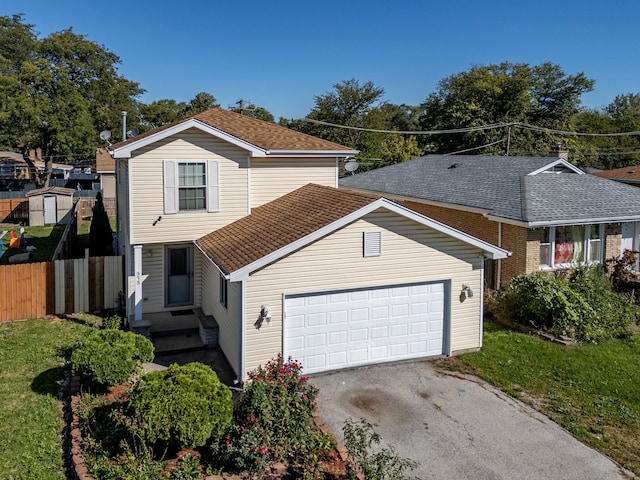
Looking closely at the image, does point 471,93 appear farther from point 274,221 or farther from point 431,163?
point 274,221

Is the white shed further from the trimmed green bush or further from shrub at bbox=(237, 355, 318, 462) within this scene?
shrub at bbox=(237, 355, 318, 462)

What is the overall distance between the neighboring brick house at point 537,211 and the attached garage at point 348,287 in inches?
A: 221

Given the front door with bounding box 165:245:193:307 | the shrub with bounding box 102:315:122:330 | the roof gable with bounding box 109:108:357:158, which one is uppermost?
the roof gable with bounding box 109:108:357:158

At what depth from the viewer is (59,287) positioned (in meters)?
15.2

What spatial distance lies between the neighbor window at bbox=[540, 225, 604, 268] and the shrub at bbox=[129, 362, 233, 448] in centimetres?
1322

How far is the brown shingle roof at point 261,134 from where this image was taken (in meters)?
15.4

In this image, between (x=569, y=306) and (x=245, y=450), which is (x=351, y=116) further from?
(x=245, y=450)

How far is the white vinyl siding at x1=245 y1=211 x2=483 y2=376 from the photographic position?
10727 mm

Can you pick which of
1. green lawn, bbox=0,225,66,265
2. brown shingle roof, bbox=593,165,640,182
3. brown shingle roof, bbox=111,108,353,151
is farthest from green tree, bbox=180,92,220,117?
brown shingle roof, bbox=111,108,353,151

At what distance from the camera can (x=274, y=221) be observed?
42.4ft

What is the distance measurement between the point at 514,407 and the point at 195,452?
6.01 metres

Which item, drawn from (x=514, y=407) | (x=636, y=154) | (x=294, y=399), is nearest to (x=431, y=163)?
(x=514, y=407)

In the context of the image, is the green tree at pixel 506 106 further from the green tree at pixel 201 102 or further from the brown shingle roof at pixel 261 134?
the brown shingle roof at pixel 261 134

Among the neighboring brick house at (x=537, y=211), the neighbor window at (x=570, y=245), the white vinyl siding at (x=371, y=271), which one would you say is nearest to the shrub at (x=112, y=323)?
the white vinyl siding at (x=371, y=271)
